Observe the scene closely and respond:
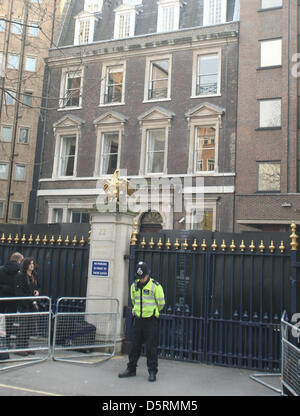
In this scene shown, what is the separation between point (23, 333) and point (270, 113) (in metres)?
18.7

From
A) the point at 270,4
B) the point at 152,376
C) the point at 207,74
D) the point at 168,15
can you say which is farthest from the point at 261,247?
the point at 168,15

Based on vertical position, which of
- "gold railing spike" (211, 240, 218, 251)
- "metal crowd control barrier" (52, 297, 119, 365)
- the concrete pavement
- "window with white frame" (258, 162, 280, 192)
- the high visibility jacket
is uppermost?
"window with white frame" (258, 162, 280, 192)

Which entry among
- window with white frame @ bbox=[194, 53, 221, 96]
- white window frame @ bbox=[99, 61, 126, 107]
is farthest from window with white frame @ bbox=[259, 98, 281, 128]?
white window frame @ bbox=[99, 61, 126, 107]

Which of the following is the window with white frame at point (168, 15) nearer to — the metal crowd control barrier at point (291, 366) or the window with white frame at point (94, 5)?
the window with white frame at point (94, 5)

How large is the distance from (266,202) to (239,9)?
10800 millimetres

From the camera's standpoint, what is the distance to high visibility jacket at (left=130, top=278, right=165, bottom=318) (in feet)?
24.9

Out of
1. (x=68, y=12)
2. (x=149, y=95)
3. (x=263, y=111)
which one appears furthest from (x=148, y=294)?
(x=68, y=12)

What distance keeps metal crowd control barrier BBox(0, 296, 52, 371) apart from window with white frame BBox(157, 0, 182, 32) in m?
21.8

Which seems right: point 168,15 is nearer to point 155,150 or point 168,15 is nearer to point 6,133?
point 155,150

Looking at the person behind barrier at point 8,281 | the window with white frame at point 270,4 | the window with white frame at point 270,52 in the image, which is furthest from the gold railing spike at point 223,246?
the window with white frame at point 270,4

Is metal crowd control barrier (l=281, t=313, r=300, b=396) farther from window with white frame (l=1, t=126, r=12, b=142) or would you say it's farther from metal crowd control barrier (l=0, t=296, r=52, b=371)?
window with white frame (l=1, t=126, r=12, b=142)

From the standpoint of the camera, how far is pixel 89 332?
9156mm

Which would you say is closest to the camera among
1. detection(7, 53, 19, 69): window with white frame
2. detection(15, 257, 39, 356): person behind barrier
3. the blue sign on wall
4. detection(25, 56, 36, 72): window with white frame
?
detection(15, 257, 39, 356): person behind barrier

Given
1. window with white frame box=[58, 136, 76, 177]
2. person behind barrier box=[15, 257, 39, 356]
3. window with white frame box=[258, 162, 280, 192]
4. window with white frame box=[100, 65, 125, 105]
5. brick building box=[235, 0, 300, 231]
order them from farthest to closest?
window with white frame box=[58, 136, 76, 177]
window with white frame box=[100, 65, 125, 105]
window with white frame box=[258, 162, 280, 192]
brick building box=[235, 0, 300, 231]
person behind barrier box=[15, 257, 39, 356]
